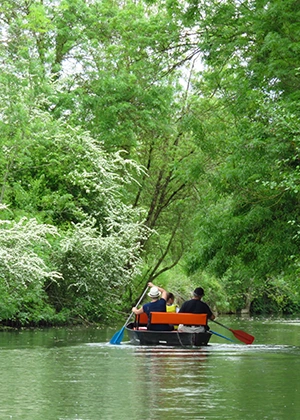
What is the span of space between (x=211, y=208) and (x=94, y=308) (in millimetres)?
10528

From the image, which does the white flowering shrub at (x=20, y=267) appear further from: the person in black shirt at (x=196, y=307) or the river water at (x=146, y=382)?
the person in black shirt at (x=196, y=307)

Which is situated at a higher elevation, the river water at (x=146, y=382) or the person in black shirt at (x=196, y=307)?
the person in black shirt at (x=196, y=307)

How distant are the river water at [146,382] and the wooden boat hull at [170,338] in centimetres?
32

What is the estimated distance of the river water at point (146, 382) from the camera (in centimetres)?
1120

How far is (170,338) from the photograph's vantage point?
23312 millimetres

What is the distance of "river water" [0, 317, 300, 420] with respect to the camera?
11.2 meters

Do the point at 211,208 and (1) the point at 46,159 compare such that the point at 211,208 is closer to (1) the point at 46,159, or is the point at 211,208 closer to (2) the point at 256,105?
(2) the point at 256,105

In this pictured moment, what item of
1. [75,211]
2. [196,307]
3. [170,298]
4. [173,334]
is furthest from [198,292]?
[75,211]

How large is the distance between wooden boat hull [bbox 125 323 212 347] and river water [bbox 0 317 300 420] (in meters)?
0.32

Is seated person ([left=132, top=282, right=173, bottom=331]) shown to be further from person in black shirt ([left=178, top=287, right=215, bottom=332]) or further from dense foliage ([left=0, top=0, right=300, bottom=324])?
dense foliage ([left=0, top=0, right=300, bottom=324])

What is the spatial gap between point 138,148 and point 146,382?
27008mm

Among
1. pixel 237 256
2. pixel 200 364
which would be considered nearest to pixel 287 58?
pixel 237 256

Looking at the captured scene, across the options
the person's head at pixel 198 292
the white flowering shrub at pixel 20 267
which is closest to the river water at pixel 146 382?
the person's head at pixel 198 292

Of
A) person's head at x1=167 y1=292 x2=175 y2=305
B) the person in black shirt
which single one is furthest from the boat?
person's head at x1=167 y1=292 x2=175 y2=305
